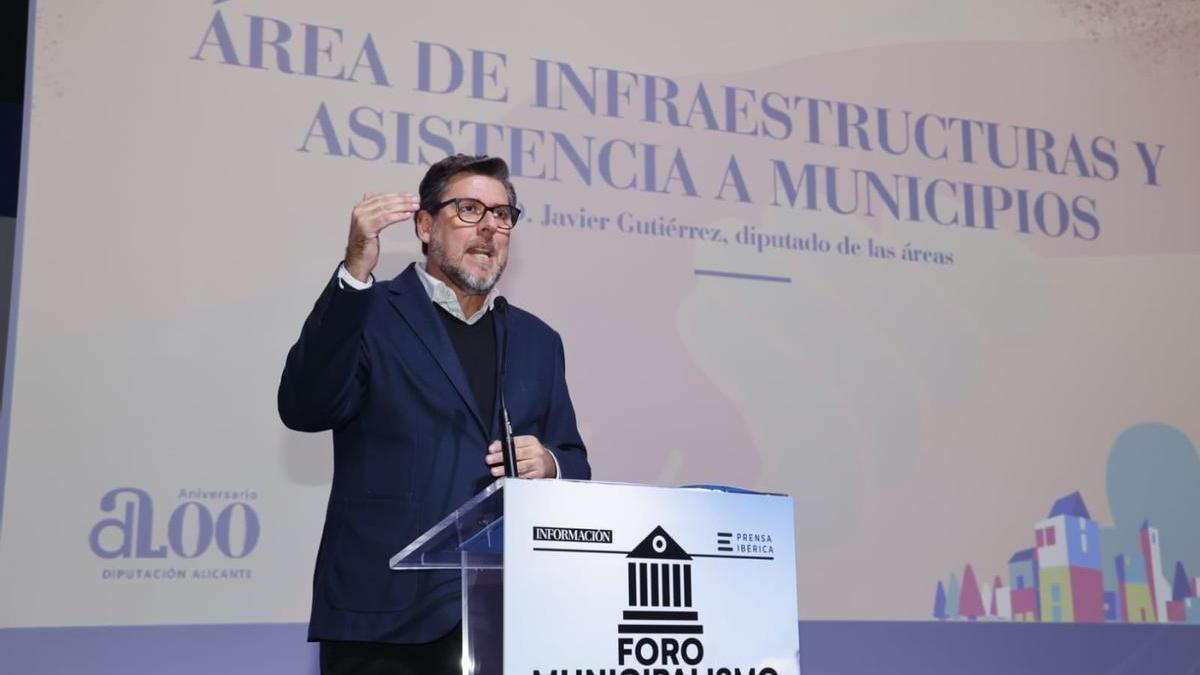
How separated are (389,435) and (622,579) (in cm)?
74

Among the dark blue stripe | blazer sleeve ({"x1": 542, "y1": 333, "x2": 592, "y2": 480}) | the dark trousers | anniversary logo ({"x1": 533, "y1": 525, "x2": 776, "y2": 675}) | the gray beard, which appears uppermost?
the dark blue stripe

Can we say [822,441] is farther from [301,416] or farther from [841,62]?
[301,416]

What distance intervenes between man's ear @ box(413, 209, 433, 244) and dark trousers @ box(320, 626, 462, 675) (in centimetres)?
82

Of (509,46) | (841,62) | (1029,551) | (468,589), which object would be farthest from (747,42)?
(468,589)

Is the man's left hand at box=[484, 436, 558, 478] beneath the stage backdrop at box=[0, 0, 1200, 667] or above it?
beneath

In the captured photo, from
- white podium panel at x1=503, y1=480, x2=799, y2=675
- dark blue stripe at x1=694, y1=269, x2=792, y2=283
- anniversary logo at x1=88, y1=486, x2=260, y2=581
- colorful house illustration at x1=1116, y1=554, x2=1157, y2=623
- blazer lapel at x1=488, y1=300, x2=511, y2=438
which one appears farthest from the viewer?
colorful house illustration at x1=1116, y1=554, x2=1157, y2=623

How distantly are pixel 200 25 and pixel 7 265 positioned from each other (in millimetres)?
742

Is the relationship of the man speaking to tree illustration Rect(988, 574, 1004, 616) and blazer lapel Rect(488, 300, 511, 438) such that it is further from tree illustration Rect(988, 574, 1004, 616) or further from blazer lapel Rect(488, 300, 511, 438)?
tree illustration Rect(988, 574, 1004, 616)

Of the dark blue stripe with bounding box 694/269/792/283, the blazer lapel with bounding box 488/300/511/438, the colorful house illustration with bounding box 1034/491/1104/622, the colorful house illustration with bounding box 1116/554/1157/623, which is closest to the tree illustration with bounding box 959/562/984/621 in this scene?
the colorful house illustration with bounding box 1034/491/1104/622

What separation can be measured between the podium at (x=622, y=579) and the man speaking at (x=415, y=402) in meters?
0.33

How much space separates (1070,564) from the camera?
366cm

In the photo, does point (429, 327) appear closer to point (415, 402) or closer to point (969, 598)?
point (415, 402)

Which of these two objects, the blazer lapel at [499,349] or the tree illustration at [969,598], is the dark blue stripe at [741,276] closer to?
the tree illustration at [969,598]

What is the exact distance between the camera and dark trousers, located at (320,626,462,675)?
2014 mm
